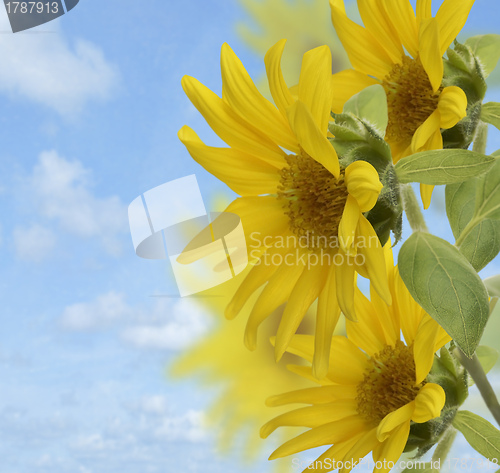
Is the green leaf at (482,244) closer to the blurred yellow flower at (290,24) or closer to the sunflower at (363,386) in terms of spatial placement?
the sunflower at (363,386)

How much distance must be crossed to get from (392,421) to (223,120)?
0.19 m

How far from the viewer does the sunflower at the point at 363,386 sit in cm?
36

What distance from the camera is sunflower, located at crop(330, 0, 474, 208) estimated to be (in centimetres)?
34

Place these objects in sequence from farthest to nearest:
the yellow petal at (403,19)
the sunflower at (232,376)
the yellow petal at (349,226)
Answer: the sunflower at (232,376), the yellow petal at (403,19), the yellow petal at (349,226)

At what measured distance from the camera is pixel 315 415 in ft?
1.26

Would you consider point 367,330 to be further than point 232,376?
No

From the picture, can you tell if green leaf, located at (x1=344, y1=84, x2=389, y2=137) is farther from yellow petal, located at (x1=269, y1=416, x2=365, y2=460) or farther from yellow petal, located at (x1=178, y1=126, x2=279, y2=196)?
yellow petal, located at (x1=269, y1=416, x2=365, y2=460)

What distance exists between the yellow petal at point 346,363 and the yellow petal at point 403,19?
0.20 m

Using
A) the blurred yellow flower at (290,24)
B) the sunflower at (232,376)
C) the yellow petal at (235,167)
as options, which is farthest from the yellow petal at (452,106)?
the blurred yellow flower at (290,24)

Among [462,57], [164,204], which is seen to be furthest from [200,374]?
[462,57]

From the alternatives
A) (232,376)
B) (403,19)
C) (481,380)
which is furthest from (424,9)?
(232,376)

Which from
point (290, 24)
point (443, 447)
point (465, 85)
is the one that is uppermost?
point (290, 24)

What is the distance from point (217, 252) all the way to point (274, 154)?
0.23ft

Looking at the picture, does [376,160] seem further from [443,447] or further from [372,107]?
[443,447]
